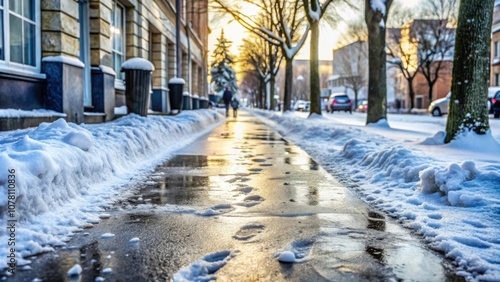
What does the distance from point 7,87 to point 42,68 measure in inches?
52.4

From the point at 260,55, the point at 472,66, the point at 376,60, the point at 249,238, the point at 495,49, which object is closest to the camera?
the point at 249,238

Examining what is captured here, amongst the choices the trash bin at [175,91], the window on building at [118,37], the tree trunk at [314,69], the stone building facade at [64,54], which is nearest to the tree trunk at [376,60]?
the tree trunk at [314,69]

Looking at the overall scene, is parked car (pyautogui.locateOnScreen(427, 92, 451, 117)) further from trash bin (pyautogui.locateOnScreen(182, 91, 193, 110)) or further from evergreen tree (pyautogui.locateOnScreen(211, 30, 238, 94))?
evergreen tree (pyautogui.locateOnScreen(211, 30, 238, 94))

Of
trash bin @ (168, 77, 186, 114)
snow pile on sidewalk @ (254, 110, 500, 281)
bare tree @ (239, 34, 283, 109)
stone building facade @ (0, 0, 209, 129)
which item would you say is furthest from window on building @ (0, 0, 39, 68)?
bare tree @ (239, 34, 283, 109)

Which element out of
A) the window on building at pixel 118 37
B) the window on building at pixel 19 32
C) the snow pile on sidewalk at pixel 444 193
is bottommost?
the snow pile on sidewalk at pixel 444 193

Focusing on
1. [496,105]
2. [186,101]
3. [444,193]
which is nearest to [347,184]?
[444,193]

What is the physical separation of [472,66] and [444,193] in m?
4.44

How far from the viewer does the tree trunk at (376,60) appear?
1523 cm

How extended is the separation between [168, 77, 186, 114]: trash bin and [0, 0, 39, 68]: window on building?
12.2 m

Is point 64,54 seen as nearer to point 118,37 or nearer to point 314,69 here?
point 118,37

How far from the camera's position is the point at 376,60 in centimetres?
1544

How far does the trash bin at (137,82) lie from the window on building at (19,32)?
3.50m

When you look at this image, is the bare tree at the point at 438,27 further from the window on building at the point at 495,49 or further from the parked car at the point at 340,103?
the parked car at the point at 340,103

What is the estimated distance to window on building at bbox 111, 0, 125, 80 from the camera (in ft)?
52.8
